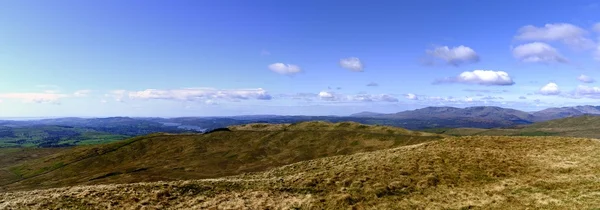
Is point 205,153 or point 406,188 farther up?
point 406,188

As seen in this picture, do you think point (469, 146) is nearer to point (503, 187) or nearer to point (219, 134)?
point (503, 187)

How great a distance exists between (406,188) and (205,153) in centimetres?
11255

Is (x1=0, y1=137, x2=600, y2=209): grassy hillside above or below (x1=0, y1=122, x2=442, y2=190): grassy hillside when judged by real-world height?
above

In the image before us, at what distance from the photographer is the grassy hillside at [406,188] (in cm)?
3019

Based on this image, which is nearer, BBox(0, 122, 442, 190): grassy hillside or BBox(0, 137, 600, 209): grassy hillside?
BBox(0, 137, 600, 209): grassy hillside

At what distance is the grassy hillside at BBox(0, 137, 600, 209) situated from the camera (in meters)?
30.2

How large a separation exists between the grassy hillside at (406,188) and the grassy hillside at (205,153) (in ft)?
195

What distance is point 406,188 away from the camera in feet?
117

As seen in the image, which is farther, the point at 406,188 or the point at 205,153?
the point at 205,153

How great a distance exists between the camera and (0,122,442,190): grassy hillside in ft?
353

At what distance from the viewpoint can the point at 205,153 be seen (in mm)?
136500

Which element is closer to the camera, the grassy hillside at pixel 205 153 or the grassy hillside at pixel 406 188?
the grassy hillside at pixel 406 188

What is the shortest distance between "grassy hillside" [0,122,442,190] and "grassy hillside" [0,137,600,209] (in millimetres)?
59334

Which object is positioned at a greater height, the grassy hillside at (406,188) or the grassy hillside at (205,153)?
the grassy hillside at (406,188)
